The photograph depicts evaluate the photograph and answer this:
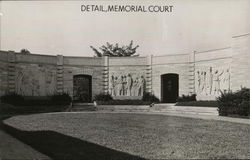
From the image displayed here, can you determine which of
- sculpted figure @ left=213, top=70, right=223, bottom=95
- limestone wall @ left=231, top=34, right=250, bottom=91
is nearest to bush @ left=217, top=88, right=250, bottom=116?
limestone wall @ left=231, top=34, right=250, bottom=91

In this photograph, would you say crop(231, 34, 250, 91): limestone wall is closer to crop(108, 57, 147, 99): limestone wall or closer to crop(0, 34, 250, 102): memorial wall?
crop(0, 34, 250, 102): memorial wall

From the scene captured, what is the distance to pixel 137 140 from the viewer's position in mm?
9648

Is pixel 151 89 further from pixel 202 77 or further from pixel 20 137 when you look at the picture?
pixel 20 137

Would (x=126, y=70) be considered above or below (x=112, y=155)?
above

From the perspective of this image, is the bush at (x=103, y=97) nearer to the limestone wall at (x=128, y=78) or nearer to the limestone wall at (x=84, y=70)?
the limestone wall at (x=128, y=78)

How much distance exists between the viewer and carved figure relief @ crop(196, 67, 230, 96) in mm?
27531

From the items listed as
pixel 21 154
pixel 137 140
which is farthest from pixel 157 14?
pixel 21 154

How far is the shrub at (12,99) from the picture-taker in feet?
88.8

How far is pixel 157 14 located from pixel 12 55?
2117 centimetres

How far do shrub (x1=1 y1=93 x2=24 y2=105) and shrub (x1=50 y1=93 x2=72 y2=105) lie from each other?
291 cm

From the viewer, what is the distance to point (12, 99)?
89.8 ft

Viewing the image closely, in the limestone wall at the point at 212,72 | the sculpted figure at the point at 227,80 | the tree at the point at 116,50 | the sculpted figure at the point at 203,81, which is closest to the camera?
the sculpted figure at the point at 227,80

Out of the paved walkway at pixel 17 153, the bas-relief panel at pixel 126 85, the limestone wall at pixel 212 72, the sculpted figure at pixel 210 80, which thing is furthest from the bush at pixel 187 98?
the paved walkway at pixel 17 153

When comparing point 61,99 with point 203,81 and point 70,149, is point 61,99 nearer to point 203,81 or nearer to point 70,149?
point 203,81
